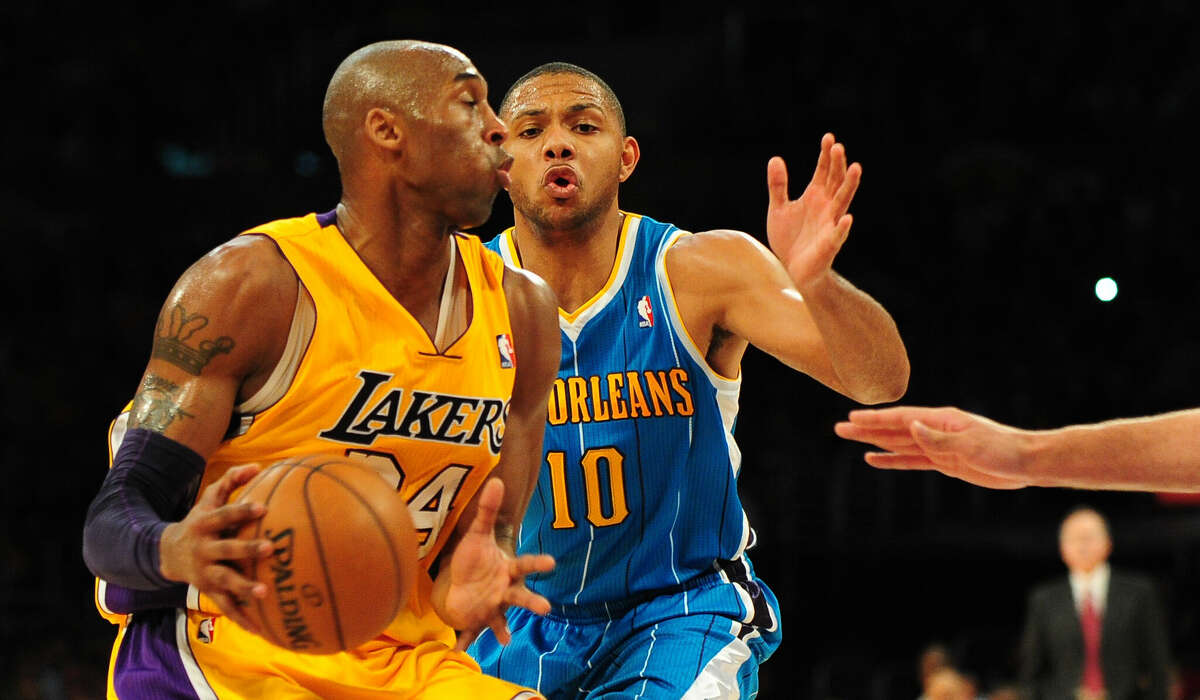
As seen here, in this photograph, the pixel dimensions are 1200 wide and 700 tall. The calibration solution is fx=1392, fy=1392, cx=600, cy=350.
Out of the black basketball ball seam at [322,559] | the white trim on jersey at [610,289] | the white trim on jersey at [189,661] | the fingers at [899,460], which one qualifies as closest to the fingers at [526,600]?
the black basketball ball seam at [322,559]

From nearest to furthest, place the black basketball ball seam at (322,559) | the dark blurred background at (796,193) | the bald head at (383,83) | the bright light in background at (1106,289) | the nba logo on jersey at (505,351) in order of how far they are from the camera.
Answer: the black basketball ball seam at (322,559)
the bald head at (383,83)
the nba logo on jersey at (505,351)
the dark blurred background at (796,193)
the bright light in background at (1106,289)

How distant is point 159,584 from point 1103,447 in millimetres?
1918

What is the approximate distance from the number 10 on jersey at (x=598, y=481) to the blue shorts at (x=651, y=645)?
Result: 250mm

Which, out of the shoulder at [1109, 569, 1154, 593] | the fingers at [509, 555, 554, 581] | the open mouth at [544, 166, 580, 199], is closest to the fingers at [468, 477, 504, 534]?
the fingers at [509, 555, 554, 581]

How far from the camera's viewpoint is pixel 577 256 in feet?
13.8

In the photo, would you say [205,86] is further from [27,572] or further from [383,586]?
[383,586]

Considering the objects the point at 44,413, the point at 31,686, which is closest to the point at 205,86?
the point at 44,413

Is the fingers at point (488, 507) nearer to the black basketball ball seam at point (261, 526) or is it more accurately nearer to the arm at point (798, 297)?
the black basketball ball seam at point (261, 526)

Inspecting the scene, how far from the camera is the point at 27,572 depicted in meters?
10.2

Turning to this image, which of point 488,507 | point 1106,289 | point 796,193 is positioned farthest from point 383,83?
point 1106,289

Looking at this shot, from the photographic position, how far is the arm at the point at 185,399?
2.67m

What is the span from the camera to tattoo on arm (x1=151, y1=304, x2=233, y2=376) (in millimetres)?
2836

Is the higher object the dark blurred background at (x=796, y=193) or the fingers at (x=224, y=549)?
the dark blurred background at (x=796, y=193)

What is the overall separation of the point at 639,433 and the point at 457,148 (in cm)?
116
